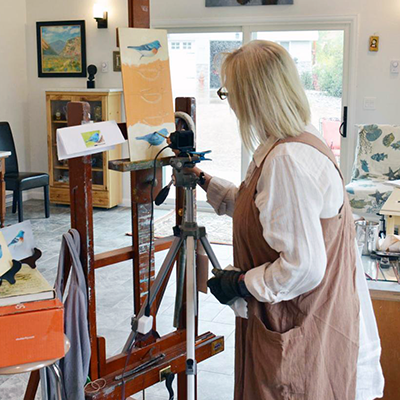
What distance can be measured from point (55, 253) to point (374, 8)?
3777 mm

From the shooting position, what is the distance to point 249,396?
5.34 ft

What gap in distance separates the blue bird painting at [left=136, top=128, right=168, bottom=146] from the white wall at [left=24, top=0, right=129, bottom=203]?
15.0ft

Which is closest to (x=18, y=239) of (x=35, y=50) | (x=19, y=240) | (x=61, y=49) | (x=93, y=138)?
(x=19, y=240)

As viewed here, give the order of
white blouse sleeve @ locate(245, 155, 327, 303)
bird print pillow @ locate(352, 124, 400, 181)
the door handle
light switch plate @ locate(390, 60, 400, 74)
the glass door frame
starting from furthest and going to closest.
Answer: the door handle, the glass door frame, light switch plate @ locate(390, 60, 400, 74), bird print pillow @ locate(352, 124, 400, 181), white blouse sleeve @ locate(245, 155, 327, 303)

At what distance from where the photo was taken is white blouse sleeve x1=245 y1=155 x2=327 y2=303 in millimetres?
1404

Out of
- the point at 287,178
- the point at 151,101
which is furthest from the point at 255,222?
the point at 151,101

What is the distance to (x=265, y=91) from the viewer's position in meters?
1.47

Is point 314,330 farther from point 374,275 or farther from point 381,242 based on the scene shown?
point 381,242

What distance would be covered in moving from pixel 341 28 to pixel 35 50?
348 cm

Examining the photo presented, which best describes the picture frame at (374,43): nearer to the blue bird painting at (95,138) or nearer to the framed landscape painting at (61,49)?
the framed landscape painting at (61,49)

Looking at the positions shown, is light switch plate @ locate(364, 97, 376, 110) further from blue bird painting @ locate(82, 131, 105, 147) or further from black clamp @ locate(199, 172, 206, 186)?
blue bird painting @ locate(82, 131, 105, 147)

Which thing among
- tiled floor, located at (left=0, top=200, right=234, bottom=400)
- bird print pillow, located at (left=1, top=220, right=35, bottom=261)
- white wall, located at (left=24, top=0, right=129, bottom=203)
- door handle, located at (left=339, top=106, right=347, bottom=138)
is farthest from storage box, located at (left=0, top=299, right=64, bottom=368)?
white wall, located at (left=24, top=0, right=129, bottom=203)

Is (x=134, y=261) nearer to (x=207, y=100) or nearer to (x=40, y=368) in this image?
(x=40, y=368)

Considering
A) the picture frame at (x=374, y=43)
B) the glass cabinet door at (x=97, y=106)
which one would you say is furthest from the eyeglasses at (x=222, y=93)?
the glass cabinet door at (x=97, y=106)
